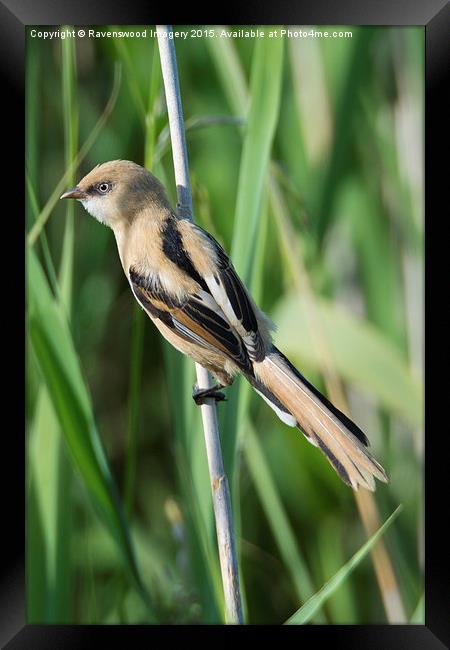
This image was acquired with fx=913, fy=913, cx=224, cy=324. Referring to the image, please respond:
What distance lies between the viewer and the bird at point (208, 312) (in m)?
1.99

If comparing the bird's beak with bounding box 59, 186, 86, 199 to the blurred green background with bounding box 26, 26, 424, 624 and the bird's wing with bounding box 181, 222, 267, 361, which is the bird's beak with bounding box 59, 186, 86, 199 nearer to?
the blurred green background with bounding box 26, 26, 424, 624

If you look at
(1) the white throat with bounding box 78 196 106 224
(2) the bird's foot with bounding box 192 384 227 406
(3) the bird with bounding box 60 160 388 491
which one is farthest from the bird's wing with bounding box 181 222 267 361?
(1) the white throat with bounding box 78 196 106 224

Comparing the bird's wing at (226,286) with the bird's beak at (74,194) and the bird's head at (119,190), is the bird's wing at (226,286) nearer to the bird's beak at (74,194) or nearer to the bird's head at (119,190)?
the bird's head at (119,190)

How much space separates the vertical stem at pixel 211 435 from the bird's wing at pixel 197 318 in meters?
0.12

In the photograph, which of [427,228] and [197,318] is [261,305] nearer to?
[197,318]

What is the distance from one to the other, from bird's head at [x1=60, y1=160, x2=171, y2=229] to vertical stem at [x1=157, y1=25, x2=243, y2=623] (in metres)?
0.11

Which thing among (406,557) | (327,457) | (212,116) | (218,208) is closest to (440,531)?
(406,557)

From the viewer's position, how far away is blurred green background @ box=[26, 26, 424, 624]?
80.3 inches

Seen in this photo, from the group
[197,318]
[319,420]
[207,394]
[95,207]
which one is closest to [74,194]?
[95,207]

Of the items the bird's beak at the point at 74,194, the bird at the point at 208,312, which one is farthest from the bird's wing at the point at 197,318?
the bird's beak at the point at 74,194

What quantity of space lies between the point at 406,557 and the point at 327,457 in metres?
0.34

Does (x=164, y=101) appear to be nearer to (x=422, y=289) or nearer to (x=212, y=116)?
(x=212, y=116)

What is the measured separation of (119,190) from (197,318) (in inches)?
14.3

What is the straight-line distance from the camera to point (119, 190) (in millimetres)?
2117
